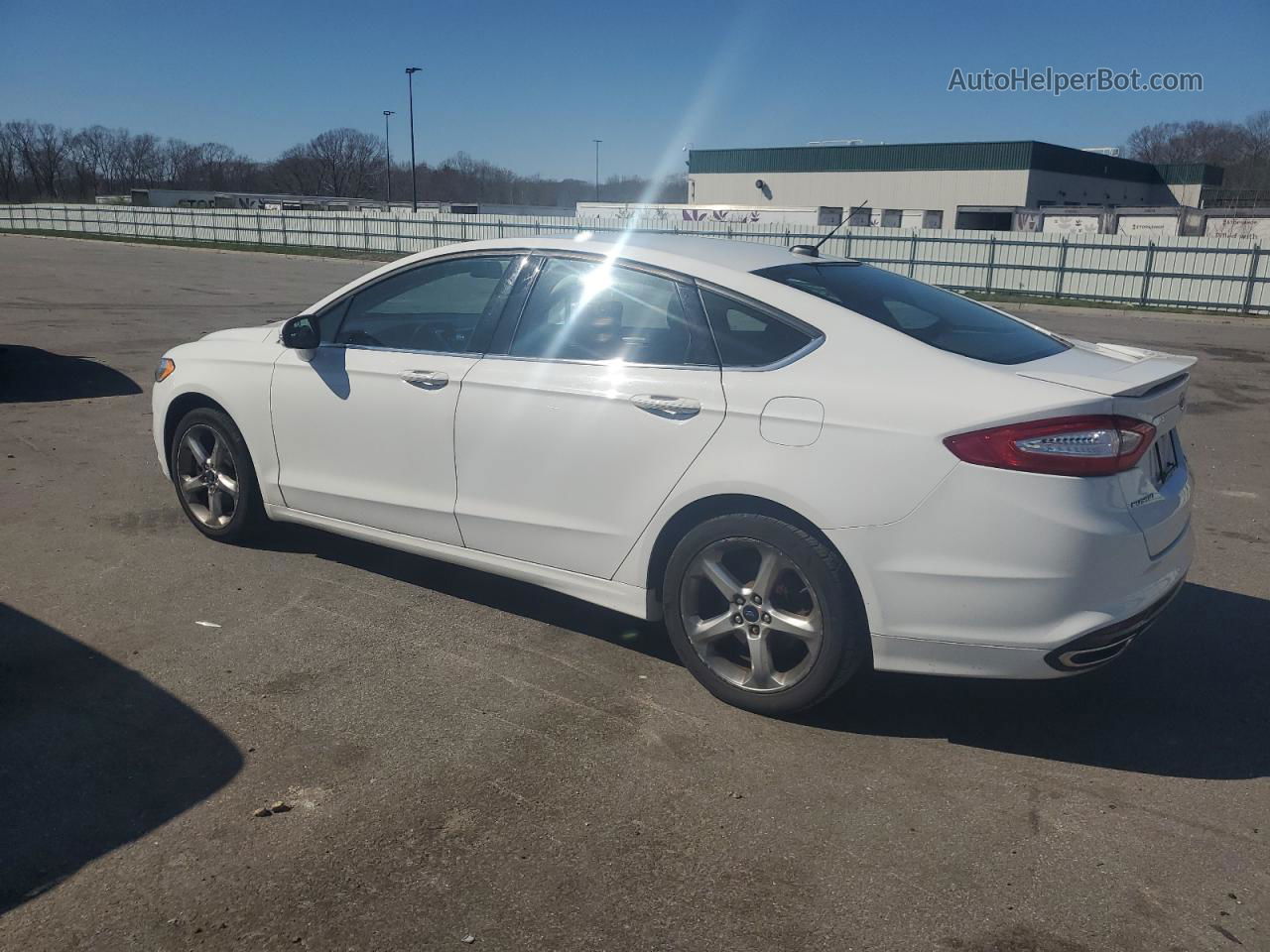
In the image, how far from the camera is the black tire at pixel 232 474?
5203mm

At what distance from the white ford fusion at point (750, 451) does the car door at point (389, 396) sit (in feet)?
0.04

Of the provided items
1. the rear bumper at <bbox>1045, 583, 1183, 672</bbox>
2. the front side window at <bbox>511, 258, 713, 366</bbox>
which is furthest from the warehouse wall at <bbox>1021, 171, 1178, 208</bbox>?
the rear bumper at <bbox>1045, 583, 1183, 672</bbox>

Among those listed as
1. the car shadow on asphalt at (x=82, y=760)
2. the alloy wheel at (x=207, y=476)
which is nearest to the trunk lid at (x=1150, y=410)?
the car shadow on asphalt at (x=82, y=760)

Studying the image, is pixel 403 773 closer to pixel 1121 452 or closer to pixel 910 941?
pixel 910 941

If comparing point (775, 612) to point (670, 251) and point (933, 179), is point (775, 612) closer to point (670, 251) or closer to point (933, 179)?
point (670, 251)

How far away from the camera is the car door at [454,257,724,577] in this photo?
3.79 meters

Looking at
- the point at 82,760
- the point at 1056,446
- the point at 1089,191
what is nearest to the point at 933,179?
the point at 1089,191

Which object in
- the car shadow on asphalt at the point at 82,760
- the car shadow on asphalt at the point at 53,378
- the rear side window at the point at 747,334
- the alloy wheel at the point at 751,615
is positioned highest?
the rear side window at the point at 747,334

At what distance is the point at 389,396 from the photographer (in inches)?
179

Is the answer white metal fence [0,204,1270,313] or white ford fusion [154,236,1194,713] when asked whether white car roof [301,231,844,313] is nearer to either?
white ford fusion [154,236,1194,713]

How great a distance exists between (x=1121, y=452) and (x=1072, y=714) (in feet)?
3.70

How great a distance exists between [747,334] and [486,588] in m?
1.97

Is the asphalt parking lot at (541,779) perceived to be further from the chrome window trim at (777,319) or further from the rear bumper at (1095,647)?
the chrome window trim at (777,319)

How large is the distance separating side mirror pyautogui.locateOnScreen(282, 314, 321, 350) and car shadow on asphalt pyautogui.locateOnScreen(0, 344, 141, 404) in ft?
19.3
